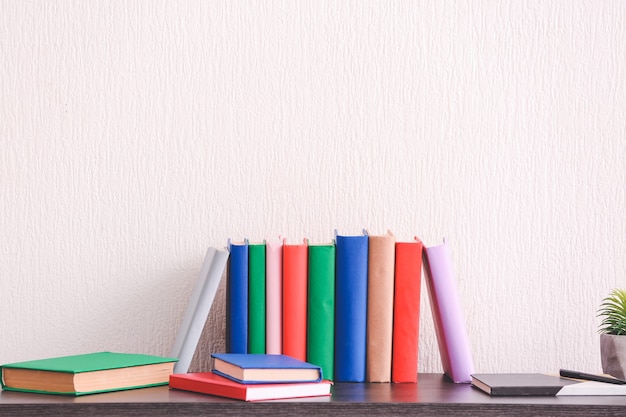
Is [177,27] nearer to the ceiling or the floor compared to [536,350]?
nearer to the ceiling

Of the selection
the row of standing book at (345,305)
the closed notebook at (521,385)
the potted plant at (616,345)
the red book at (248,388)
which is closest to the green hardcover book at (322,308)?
the row of standing book at (345,305)

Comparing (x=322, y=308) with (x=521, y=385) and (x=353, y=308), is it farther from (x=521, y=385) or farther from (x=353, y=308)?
(x=521, y=385)

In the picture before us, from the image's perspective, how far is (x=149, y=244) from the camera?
3.98 feet

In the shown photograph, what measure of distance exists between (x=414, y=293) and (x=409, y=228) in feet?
0.64

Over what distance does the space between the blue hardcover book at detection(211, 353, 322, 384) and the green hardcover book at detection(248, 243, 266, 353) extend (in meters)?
0.09

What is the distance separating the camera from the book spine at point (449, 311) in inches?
41.7

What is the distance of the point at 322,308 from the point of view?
105 cm

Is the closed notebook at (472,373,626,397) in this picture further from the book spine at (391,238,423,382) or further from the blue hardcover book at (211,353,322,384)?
the blue hardcover book at (211,353,322,384)

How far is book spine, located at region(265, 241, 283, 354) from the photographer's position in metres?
1.06

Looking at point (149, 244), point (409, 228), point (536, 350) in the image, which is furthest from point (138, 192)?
point (536, 350)

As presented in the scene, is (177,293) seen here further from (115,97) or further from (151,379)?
(115,97)

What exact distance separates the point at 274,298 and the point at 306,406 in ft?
0.72

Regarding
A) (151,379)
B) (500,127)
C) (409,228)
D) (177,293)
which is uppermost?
(500,127)

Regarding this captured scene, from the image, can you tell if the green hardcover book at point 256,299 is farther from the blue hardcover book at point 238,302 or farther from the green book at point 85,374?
the green book at point 85,374
